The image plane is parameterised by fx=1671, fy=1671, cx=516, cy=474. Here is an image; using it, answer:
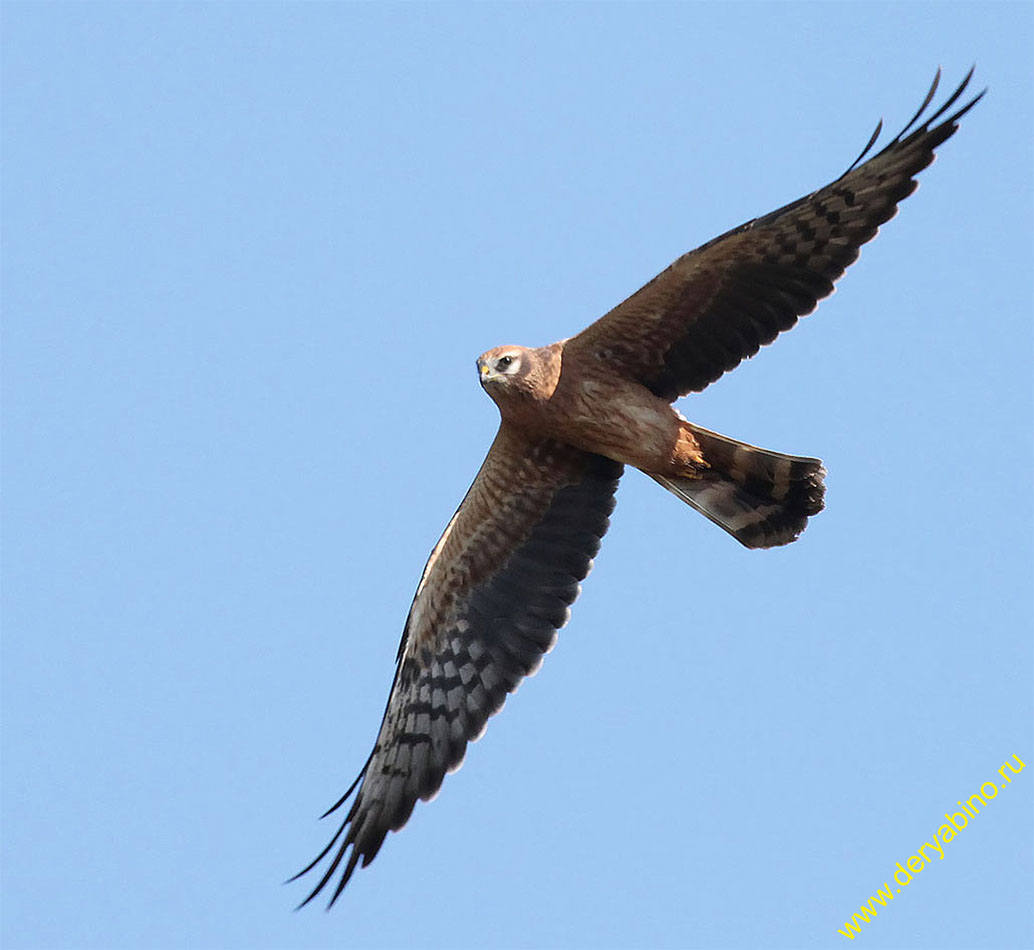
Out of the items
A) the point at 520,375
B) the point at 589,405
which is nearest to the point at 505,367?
the point at 520,375

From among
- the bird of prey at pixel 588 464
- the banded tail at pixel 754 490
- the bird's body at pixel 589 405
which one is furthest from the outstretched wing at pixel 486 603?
the banded tail at pixel 754 490

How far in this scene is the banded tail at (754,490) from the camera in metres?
9.45

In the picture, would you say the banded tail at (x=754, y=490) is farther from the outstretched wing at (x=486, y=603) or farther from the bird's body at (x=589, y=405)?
the outstretched wing at (x=486, y=603)

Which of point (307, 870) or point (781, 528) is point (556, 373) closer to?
point (781, 528)

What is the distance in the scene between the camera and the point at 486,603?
10.2 meters

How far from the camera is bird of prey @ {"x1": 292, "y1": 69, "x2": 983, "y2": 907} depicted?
913 cm

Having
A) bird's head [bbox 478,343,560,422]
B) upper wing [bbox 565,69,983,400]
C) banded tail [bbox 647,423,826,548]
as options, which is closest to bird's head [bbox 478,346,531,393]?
bird's head [bbox 478,343,560,422]

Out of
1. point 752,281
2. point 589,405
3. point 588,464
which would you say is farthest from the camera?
point 588,464

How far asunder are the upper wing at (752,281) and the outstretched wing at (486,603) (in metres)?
0.82

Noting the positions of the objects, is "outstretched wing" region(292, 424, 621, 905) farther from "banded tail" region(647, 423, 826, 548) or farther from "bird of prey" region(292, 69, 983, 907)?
"banded tail" region(647, 423, 826, 548)

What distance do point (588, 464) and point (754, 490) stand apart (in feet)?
3.48

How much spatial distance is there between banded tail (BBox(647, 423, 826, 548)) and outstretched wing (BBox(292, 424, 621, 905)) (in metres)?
0.68

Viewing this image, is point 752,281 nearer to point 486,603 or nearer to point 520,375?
point 520,375

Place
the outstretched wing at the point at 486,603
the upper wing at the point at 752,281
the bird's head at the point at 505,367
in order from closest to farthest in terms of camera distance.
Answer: the upper wing at the point at 752,281 → the bird's head at the point at 505,367 → the outstretched wing at the point at 486,603
